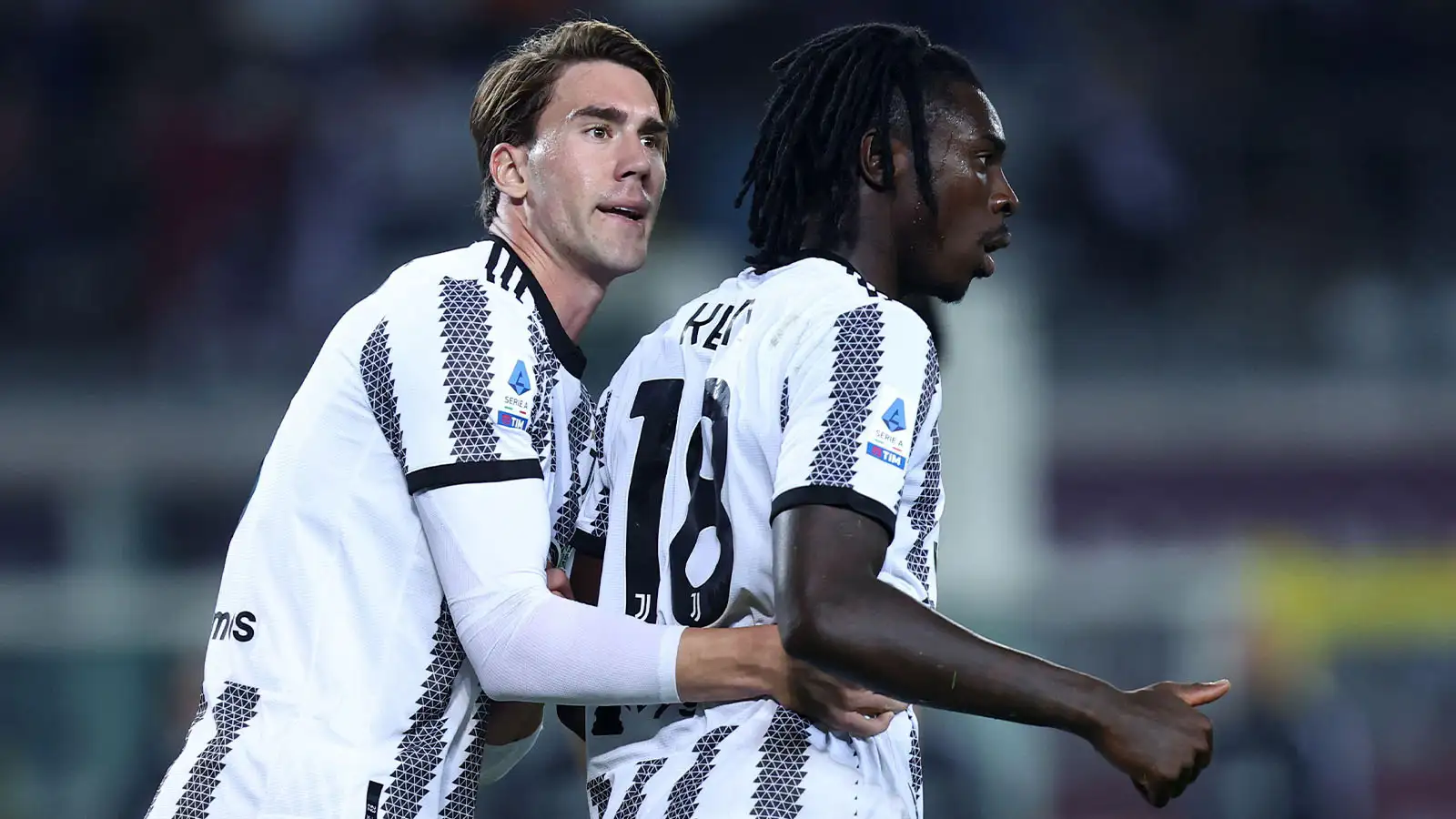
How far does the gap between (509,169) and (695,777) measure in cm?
137

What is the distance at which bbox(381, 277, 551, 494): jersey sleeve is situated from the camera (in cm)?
268

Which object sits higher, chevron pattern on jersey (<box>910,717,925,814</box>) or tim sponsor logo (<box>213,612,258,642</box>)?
tim sponsor logo (<box>213,612,258,642</box>)

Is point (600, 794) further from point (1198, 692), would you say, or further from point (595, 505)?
point (1198, 692)

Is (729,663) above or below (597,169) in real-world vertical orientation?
below

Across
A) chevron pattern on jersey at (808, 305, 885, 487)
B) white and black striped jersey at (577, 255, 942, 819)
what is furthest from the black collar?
chevron pattern on jersey at (808, 305, 885, 487)

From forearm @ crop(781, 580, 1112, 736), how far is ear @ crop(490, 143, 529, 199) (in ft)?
4.45

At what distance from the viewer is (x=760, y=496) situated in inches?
98.8

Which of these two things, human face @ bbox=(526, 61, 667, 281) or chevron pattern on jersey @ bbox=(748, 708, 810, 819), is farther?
human face @ bbox=(526, 61, 667, 281)

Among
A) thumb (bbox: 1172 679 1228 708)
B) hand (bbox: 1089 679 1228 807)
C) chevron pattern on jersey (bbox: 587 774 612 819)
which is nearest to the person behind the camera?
hand (bbox: 1089 679 1228 807)

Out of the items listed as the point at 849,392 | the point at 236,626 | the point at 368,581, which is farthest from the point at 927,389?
the point at 236,626

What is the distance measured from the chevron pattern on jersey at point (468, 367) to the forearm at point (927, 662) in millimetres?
699

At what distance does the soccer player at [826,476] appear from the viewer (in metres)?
2.23

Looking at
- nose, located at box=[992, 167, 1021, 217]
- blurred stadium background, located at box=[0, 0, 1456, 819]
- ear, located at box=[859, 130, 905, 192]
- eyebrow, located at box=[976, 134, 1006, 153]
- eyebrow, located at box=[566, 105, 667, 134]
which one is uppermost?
eyebrow, located at box=[566, 105, 667, 134]

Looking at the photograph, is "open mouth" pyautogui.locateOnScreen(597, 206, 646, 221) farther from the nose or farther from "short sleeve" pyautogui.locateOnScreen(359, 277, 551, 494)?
the nose
